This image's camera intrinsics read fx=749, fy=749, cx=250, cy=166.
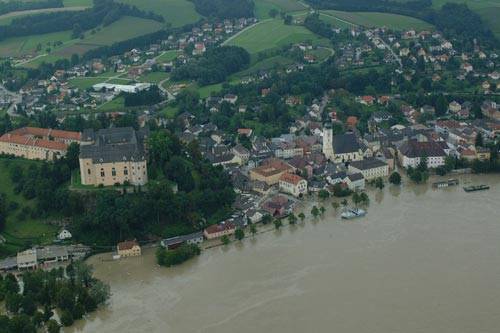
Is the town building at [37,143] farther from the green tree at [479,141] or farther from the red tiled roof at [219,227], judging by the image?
the green tree at [479,141]

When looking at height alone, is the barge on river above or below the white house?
above

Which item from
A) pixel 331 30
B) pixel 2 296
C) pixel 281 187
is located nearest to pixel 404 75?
pixel 331 30

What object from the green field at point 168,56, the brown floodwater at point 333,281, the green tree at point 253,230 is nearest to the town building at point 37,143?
the brown floodwater at point 333,281

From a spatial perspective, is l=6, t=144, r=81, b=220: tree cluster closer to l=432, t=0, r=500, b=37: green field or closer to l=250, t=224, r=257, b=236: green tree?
l=250, t=224, r=257, b=236: green tree

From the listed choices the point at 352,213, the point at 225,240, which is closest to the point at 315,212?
the point at 352,213

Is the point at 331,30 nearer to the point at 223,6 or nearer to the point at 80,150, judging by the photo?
the point at 223,6

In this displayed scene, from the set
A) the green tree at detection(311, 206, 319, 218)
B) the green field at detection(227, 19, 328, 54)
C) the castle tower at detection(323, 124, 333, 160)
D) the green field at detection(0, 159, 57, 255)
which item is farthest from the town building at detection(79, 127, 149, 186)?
the green field at detection(227, 19, 328, 54)
